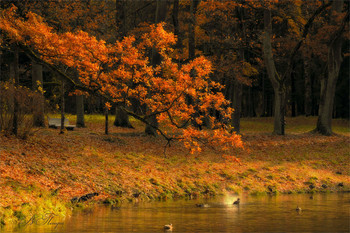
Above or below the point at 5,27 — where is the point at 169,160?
below

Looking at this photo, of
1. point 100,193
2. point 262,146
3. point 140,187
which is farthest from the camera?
point 262,146

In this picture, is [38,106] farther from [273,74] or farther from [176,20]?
[273,74]

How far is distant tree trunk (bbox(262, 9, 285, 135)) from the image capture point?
34.2 metres

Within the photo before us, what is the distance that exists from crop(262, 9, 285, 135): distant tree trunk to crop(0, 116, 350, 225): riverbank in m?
2.86

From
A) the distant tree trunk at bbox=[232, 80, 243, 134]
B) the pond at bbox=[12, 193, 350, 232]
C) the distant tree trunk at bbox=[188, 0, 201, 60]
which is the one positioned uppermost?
the distant tree trunk at bbox=[188, 0, 201, 60]

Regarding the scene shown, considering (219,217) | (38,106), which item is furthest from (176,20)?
(219,217)

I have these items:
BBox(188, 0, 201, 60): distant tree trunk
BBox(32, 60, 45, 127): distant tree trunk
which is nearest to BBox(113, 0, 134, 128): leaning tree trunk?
BBox(188, 0, 201, 60): distant tree trunk

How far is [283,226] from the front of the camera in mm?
13953

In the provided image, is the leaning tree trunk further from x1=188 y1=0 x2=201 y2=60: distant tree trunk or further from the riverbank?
the riverbank

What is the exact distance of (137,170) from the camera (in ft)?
74.8

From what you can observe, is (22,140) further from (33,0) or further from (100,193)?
(33,0)

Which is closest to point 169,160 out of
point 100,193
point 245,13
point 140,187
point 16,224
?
point 140,187

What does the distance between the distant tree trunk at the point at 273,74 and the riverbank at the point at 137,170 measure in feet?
9.37

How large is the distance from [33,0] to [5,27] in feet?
15.6
